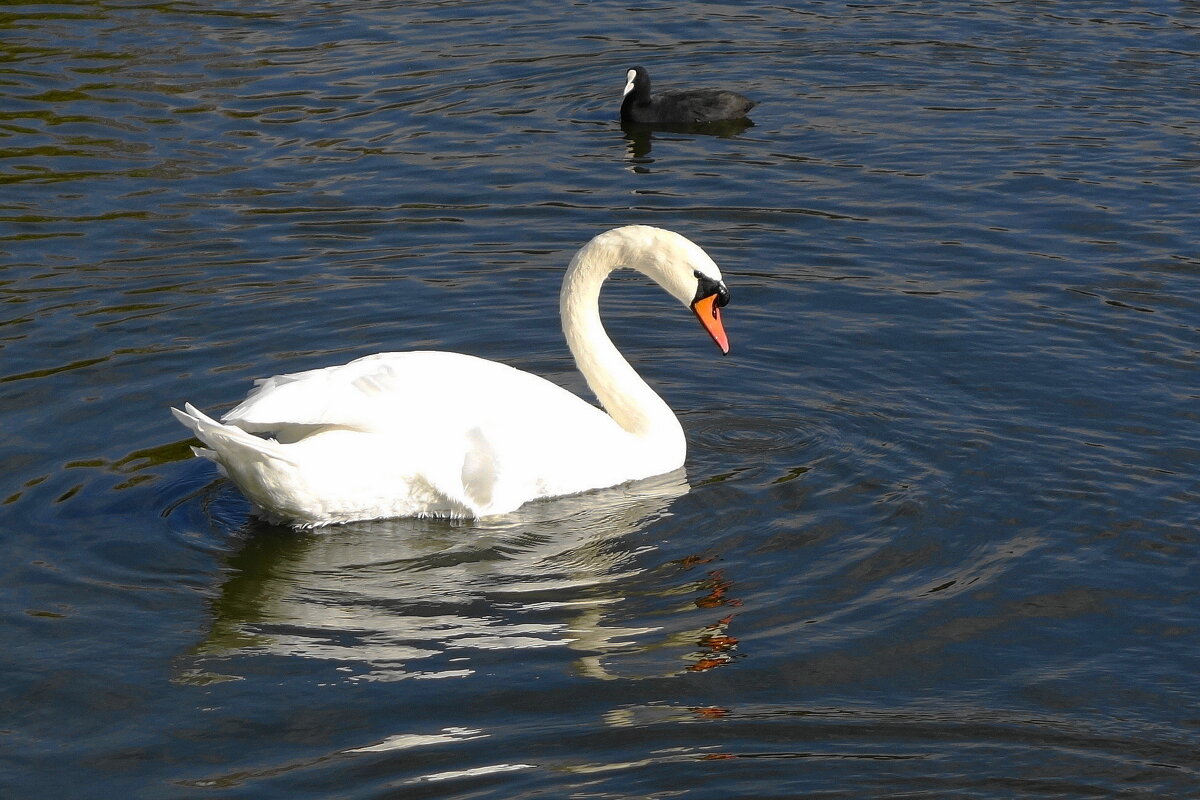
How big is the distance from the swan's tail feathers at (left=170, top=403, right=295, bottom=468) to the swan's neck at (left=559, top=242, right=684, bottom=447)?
5.91ft

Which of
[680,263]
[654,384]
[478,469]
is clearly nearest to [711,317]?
[680,263]

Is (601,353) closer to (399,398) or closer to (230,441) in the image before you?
(399,398)

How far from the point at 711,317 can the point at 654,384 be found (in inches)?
40.8

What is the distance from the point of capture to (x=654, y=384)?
912 cm

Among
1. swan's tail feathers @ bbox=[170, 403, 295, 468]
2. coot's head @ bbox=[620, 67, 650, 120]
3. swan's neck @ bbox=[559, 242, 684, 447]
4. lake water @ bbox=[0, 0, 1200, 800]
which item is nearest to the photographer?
lake water @ bbox=[0, 0, 1200, 800]

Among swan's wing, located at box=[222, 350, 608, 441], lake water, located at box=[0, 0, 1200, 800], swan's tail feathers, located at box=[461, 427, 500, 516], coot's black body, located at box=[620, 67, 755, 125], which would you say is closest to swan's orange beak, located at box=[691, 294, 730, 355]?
lake water, located at box=[0, 0, 1200, 800]

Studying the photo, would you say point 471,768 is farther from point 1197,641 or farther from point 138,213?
point 138,213

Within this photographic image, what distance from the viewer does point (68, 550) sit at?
7.11 meters

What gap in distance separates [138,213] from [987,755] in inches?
314

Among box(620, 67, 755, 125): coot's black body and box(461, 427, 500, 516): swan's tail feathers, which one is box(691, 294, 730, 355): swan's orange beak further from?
box(620, 67, 755, 125): coot's black body

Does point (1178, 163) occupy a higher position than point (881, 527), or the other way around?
point (1178, 163)

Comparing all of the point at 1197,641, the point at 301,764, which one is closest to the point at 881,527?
the point at 1197,641

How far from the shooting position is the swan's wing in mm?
7027

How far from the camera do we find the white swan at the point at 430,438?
705 centimetres
